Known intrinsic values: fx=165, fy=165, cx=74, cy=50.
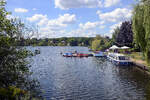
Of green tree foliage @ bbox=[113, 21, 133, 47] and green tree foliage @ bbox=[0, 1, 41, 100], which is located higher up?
green tree foliage @ bbox=[113, 21, 133, 47]

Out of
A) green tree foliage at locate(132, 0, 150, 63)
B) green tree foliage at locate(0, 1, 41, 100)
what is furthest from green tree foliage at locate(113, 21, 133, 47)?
green tree foliage at locate(0, 1, 41, 100)

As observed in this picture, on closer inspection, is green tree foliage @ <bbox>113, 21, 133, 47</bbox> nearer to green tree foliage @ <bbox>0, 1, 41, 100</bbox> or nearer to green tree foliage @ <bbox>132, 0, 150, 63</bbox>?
green tree foliage @ <bbox>132, 0, 150, 63</bbox>

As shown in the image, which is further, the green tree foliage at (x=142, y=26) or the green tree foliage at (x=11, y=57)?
the green tree foliage at (x=142, y=26)

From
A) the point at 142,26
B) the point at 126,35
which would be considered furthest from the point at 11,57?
the point at 126,35

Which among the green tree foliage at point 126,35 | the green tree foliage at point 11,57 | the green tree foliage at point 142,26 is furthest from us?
the green tree foliage at point 126,35

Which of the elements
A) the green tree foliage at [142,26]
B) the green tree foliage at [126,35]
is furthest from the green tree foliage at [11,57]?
the green tree foliage at [126,35]

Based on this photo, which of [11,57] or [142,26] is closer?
[11,57]

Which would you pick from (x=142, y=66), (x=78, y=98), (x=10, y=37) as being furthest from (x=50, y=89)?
(x=142, y=66)

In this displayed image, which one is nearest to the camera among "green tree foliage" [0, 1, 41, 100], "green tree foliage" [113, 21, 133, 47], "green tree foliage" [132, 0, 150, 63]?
"green tree foliage" [0, 1, 41, 100]

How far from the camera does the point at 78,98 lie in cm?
1532

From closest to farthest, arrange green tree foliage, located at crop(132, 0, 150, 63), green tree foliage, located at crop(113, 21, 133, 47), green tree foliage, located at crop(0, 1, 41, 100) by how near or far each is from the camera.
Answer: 1. green tree foliage, located at crop(0, 1, 41, 100)
2. green tree foliage, located at crop(132, 0, 150, 63)
3. green tree foliage, located at crop(113, 21, 133, 47)

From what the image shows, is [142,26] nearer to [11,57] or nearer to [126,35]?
[11,57]

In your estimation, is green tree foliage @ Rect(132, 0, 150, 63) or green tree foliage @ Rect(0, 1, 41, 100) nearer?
green tree foliage @ Rect(0, 1, 41, 100)

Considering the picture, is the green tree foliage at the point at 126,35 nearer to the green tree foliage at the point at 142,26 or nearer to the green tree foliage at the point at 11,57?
the green tree foliage at the point at 142,26
